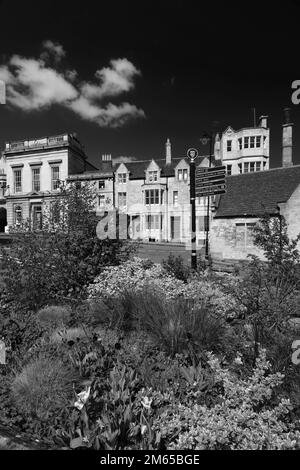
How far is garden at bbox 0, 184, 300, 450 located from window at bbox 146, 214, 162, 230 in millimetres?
22507

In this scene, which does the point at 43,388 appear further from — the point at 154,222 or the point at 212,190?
the point at 154,222

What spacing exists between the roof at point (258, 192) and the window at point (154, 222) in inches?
380

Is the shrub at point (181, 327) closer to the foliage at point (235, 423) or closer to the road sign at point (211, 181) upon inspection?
the foliage at point (235, 423)

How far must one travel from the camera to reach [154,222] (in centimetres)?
3022

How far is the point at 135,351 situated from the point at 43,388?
3.88 feet

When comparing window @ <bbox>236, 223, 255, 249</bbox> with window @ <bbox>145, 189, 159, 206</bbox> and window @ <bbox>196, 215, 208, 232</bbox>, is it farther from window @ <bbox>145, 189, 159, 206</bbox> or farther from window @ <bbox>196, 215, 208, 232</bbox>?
window @ <bbox>145, 189, 159, 206</bbox>

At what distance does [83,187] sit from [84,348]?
490cm

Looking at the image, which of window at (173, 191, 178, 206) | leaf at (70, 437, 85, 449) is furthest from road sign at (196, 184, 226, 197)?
window at (173, 191, 178, 206)

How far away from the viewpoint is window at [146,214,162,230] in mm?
29573

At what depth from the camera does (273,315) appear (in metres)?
4.41

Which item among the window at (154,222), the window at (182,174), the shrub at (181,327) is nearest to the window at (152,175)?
the window at (182,174)

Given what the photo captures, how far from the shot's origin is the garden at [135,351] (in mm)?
2398
